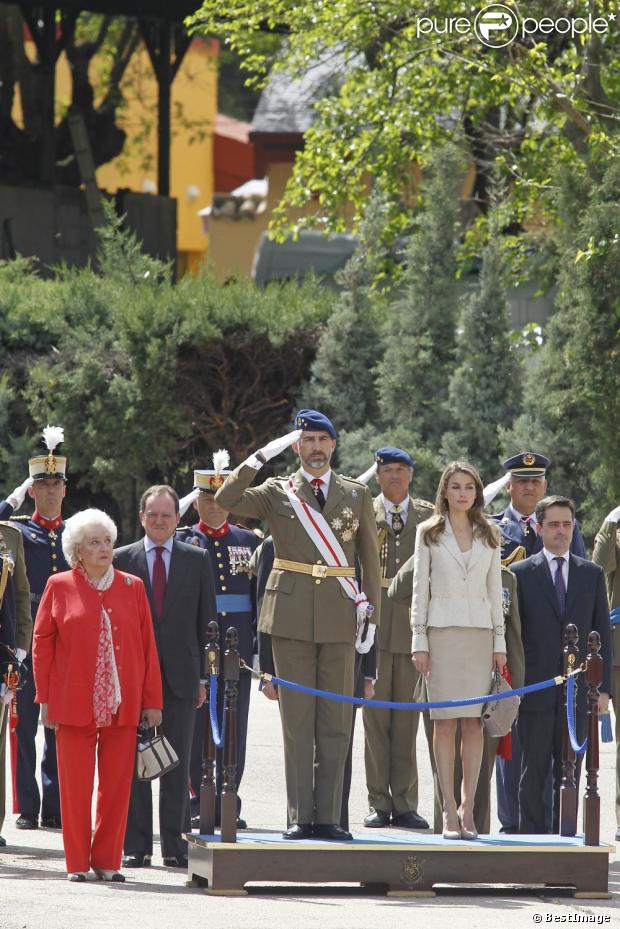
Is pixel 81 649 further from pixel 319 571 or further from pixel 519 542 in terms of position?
pixel 519 542

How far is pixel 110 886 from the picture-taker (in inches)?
318

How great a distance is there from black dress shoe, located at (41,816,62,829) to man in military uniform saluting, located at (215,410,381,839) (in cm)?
223

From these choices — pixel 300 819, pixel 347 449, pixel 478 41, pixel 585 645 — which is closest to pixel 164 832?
pixel 300 819

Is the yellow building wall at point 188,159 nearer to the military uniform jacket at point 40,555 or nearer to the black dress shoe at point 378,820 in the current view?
the military uniform jacket at point 40,555

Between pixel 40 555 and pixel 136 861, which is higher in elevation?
pixel 40 555

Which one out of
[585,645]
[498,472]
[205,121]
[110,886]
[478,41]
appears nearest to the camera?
[110,886]

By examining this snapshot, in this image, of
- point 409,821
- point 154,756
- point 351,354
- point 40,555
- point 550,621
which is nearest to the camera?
point 154,756

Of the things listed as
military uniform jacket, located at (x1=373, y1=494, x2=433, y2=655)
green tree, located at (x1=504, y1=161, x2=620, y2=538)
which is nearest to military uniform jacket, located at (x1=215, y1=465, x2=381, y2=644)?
military uniform jacket, located at (x1=373, y1=494, x2=433, y2=655)

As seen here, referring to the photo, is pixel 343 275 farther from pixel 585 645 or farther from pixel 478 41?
pixel 585 645

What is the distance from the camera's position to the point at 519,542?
1011 cm

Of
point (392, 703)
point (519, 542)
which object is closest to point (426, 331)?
point (519, 542)

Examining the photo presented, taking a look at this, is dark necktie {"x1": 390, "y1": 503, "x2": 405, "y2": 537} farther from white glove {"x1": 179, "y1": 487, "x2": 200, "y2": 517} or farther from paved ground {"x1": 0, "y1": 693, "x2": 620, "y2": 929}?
paved ground {"x1": 0, "y1": 693, "x2": 620, "y2": 929}

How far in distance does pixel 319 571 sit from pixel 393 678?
90.0 inches

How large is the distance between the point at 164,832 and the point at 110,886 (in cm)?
92
